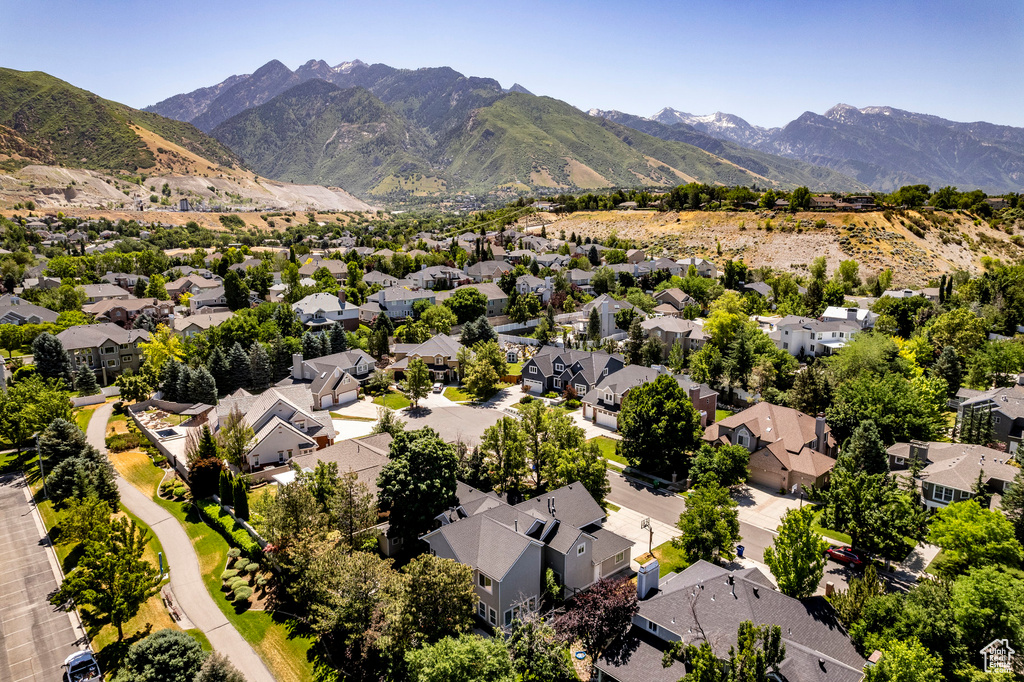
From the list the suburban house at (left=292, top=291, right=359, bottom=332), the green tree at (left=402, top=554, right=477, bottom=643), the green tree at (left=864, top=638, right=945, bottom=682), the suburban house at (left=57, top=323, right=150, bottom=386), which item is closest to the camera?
the green tree at (left=864, top=638, right=945, bottom=682)

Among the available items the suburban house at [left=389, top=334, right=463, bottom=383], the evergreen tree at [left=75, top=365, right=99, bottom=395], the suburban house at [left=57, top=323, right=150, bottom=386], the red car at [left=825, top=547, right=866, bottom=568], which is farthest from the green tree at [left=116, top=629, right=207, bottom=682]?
the suburban house at [left=57, top=323, right=150, bottom=386]

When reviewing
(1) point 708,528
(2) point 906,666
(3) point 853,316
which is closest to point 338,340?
(1) point 708,528

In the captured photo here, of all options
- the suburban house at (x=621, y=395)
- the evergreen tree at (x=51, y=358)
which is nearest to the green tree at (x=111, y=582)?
the suburban house at (x=621, y=395)

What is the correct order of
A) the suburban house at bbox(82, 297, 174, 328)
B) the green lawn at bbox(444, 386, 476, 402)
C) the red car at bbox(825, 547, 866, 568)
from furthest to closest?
the suburban house at bbox(82, 297, 174, 328), the green lawn at bbox(444, 386, 476, 402), the red car at bbox(825, 547, 866, 568)

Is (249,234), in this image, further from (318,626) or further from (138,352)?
(318,626)

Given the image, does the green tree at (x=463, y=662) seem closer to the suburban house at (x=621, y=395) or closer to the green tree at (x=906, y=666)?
the green tree at (x=906, y=666)

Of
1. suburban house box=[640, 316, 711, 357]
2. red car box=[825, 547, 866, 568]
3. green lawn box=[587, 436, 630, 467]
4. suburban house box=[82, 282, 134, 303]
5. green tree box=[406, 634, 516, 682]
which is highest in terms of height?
suburban house box=[82, 282, 134, 303]

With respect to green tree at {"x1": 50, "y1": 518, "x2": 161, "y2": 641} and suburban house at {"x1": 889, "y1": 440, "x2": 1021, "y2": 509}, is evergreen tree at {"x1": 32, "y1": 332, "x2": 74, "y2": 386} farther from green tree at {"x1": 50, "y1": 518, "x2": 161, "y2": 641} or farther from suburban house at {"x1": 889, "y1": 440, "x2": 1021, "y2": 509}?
suburban house at {"x1": 889, "y1": 440, "x2": 1021, "y2": 509}
